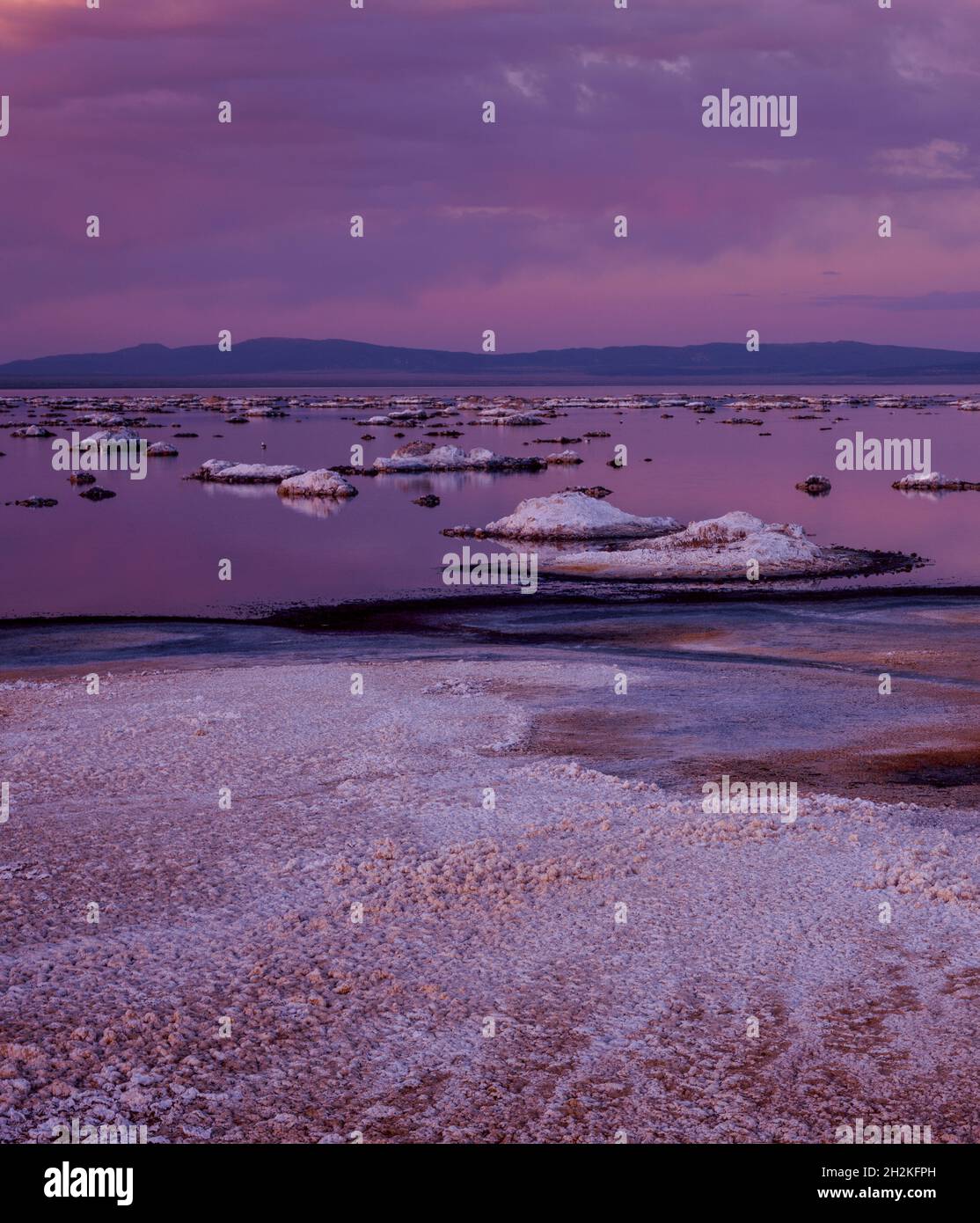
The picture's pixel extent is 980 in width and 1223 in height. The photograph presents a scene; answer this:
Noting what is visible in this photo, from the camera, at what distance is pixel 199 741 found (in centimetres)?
1638

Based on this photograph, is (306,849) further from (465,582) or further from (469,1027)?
(465,582)

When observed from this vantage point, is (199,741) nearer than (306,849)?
No

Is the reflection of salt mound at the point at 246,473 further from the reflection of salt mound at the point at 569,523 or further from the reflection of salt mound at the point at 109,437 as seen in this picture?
the reflection of salt mound at the point at 569,523

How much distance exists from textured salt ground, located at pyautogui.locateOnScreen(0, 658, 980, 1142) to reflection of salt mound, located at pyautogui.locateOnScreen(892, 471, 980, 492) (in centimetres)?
5199

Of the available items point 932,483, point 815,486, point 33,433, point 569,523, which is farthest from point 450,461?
point 33,433

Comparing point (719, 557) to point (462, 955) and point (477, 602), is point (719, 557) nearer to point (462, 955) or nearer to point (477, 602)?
point (477, 602)

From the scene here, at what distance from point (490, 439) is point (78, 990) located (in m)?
89.6

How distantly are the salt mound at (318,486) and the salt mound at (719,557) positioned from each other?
946 inches

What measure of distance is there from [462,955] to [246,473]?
59279 mm

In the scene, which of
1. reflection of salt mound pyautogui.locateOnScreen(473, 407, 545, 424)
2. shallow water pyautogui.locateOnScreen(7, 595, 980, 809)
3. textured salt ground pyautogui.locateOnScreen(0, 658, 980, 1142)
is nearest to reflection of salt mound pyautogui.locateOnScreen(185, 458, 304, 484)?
shallow water pyautogui.locateOnScreen(7, 595, 980, 809)

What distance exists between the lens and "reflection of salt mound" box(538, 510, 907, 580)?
119 feet

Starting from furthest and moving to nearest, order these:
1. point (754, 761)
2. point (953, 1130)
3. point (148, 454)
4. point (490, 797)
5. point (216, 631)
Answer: point (148, 454) < point (216, 631) < point (754, 761) < point (490, 797) < point (953, 1130)

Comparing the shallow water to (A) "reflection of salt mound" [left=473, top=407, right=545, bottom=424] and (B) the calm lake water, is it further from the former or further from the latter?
(A) "reflection of salt mound" [left=473, top=407, right=545, bottom=424]
